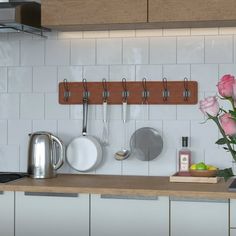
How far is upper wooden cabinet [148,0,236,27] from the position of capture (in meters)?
2.76

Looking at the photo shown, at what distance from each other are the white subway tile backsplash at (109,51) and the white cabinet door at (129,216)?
931 millimetres

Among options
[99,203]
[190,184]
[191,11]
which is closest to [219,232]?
[190,184]

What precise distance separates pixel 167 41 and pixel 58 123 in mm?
838

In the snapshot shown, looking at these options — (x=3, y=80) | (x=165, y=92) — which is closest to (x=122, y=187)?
(x=165, y=92)

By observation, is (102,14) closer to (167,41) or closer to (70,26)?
(70,26)

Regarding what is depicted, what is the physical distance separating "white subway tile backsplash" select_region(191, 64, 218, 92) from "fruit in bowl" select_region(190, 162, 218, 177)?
1.57 ft

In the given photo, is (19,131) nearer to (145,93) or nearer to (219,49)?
(145,93)

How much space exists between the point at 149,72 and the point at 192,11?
0.52m

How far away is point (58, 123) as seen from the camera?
130 inches

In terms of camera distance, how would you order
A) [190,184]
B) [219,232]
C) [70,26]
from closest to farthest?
[219,232], [190,184], [70,26]

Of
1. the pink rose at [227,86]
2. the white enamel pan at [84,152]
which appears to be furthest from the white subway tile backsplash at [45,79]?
the pink rose at [227,86]

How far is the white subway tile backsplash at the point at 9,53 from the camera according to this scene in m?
3.38

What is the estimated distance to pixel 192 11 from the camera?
280cm

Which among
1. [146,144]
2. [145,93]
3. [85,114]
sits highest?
[145,93]
